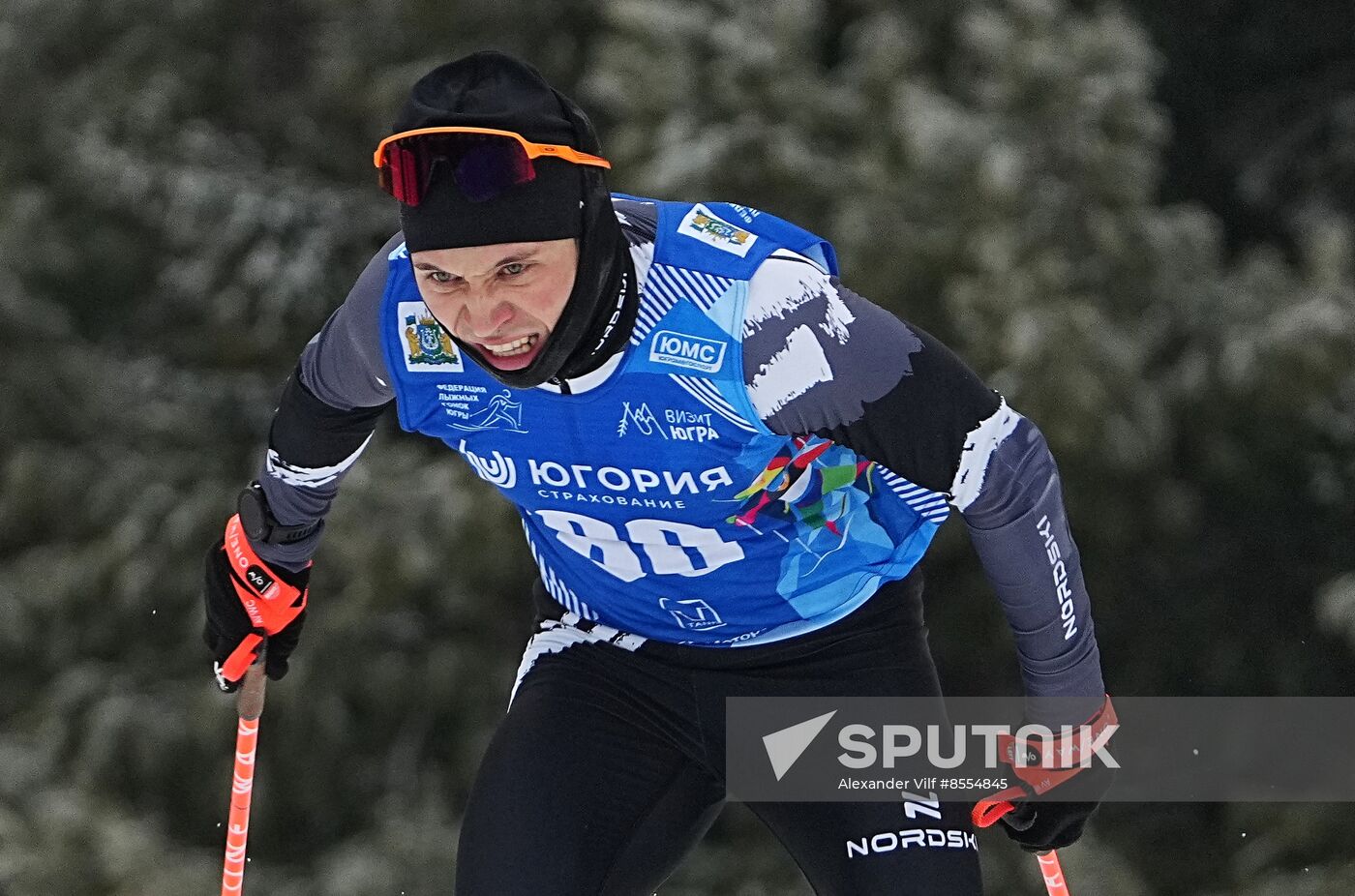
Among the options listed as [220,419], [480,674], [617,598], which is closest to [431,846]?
[480,674]

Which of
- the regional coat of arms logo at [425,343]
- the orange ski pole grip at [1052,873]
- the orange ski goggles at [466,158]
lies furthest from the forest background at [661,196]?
the orange ski goggles at [466,158]

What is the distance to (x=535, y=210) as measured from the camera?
203 centimetres

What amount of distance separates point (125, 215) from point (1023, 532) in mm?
5975

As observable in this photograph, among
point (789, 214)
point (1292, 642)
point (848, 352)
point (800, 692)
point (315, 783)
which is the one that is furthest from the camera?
point (315, 783)

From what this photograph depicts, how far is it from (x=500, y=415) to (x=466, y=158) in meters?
0.37

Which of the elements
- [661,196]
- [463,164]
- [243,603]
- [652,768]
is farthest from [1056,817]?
[661,196]

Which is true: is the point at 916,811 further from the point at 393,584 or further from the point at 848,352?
the point at 393,584

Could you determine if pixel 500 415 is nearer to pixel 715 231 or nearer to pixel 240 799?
pixel 715 231

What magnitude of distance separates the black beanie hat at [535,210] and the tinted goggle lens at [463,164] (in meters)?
0.01

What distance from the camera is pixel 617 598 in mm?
2432

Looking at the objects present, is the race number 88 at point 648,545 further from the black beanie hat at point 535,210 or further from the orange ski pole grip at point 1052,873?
the orange ski pole grip at point 1052,873

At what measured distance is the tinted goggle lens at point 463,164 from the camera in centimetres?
200

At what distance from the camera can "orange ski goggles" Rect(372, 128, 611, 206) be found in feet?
6.55

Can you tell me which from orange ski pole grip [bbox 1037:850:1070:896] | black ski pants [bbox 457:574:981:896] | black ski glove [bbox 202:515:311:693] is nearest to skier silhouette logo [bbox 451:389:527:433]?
black ski pants [bbox 457:574:981:896]
